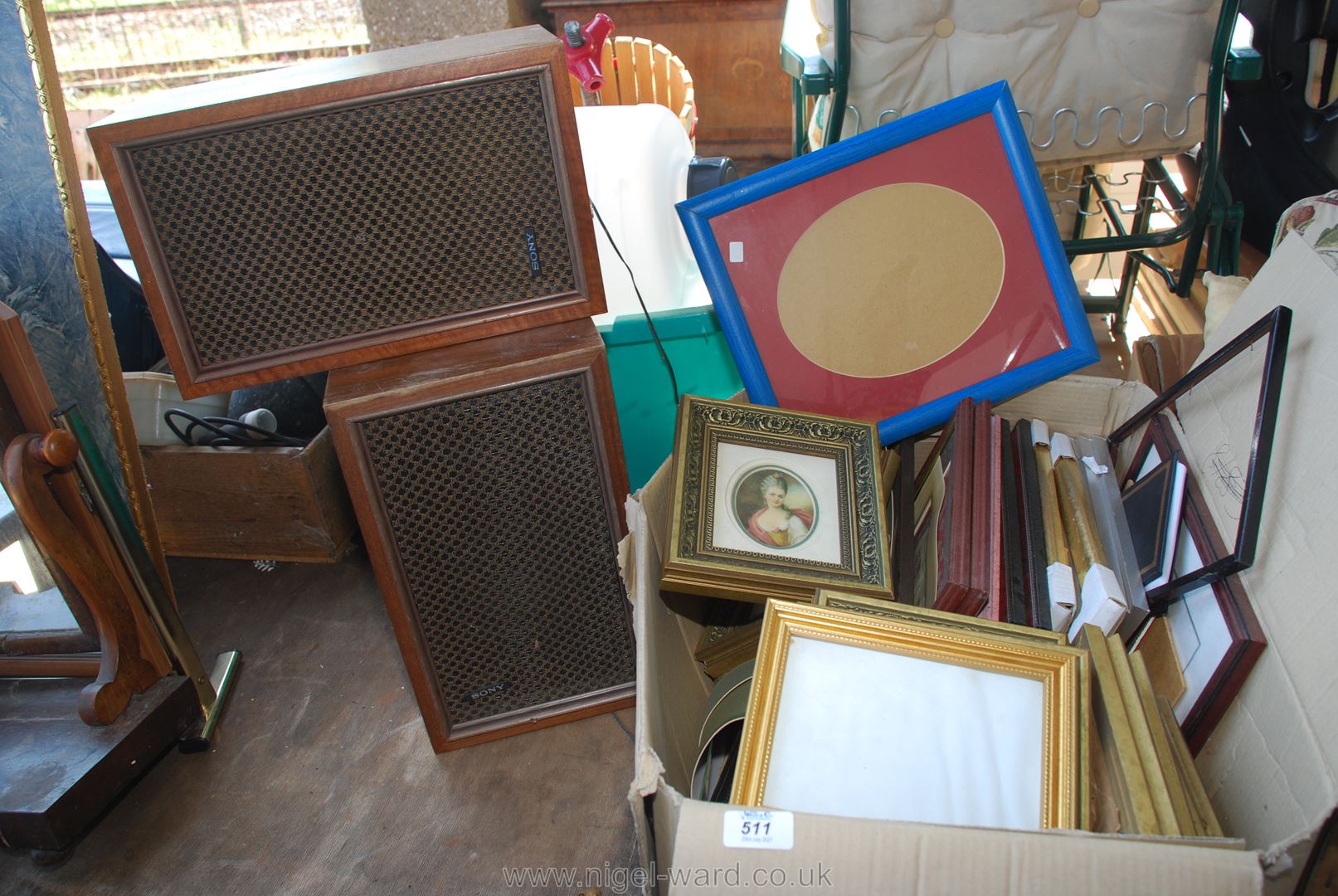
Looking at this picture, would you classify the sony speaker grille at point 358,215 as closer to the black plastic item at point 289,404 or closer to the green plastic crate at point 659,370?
the green plastic crate at point 659,370

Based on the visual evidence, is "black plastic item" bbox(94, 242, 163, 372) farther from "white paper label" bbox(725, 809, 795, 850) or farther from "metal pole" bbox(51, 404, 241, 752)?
"white paper label" bbox(725, 809, 795, 850)

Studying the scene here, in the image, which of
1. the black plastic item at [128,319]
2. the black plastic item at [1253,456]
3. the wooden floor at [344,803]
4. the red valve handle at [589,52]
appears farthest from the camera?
the red valve handle at [589,52]

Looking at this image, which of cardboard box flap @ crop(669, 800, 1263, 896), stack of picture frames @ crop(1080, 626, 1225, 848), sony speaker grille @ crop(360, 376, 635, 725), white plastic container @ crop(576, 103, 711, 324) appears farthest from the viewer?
white plastic container @ crop(576, 103, 711, 324)

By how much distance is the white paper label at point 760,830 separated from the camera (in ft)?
2.43

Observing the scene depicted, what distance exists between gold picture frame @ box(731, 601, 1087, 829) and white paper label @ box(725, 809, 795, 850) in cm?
15

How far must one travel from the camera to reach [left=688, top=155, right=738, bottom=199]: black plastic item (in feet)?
5.31

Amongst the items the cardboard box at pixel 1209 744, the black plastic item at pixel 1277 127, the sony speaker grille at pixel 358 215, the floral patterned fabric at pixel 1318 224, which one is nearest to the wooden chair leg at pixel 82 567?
the sony speaker grille at pixel 358 215

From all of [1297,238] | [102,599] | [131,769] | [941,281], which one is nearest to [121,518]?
[102,599]

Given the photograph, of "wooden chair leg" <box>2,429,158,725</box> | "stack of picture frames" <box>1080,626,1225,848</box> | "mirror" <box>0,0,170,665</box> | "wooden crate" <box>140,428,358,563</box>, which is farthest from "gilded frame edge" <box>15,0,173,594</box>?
"stack of picture frames" <box>1080,626,1225,848</box>

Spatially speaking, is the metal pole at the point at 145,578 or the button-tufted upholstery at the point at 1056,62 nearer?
the metal pole at the point at 145,578

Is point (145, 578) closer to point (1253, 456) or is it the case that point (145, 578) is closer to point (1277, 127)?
point (1253, 456)

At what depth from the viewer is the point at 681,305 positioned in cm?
172

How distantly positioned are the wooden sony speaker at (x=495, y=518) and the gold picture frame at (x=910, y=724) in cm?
40

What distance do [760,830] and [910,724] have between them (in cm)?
27
